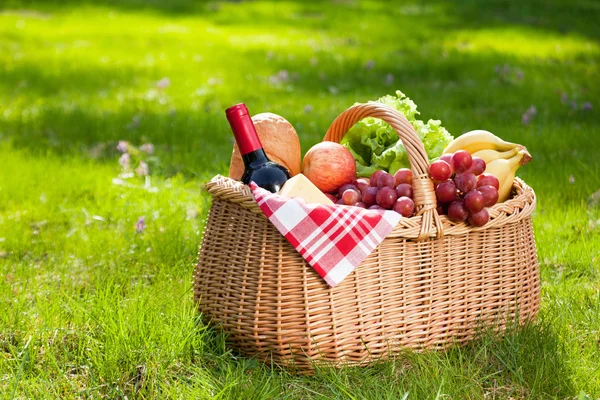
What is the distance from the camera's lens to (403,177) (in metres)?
2.93

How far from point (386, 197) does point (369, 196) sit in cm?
12

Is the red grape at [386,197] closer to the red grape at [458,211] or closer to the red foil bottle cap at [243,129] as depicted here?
the red grape at [458,211]

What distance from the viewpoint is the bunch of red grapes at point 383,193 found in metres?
2.78

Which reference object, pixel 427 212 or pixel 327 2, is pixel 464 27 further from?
pixel 427 212

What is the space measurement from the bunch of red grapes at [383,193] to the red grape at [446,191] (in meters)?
0.11

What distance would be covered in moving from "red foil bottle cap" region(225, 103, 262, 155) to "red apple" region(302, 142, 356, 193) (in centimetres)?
28

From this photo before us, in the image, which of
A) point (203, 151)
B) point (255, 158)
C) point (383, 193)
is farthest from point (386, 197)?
point (203, 151)

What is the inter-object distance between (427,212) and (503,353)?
0.61 m

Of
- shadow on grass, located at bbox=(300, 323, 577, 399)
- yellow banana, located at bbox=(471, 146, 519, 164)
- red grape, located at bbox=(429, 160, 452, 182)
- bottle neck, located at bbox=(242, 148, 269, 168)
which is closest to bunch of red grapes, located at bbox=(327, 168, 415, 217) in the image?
red grape, located at bbox=(429, 160, 452, 182)

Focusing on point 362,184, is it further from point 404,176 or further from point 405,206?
point 405,206

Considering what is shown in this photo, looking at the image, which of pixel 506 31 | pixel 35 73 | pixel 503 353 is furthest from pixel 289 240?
pixel 506 31

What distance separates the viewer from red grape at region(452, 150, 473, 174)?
2.90 m

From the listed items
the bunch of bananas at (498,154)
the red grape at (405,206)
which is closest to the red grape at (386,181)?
the red grape at (405,206)

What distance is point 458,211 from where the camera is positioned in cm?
277
